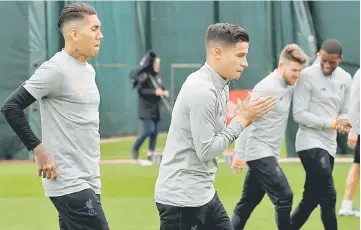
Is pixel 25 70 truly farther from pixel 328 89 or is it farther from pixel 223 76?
pixel 223 76

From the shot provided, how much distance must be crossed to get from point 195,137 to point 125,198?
5.78m

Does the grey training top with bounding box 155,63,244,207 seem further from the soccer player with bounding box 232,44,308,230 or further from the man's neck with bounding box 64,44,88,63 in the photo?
the soccer player with bounding box 232,44,308,230

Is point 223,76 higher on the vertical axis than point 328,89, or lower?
higher

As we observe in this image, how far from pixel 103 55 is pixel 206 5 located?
2524mm

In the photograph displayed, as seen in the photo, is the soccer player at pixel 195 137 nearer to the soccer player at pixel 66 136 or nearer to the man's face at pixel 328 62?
the soccer player at pixel 66 136

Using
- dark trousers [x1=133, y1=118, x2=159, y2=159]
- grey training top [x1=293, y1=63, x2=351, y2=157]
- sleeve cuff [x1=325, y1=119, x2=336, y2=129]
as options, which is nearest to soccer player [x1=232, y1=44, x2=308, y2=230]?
grey training top [x1=293, y1=63, x2=351, y2=157]

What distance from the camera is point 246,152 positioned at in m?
6.78

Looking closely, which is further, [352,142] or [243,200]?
[352,142]

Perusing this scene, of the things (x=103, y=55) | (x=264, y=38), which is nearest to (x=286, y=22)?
(x=264, y=38)

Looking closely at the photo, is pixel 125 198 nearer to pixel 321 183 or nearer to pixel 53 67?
pixel 321 183

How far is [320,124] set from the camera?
6875mm

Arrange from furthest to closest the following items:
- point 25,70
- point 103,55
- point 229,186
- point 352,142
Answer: point 103,55
point 25,70
point 229,186
point 352,142

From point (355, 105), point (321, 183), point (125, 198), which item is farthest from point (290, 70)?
point (125, 198)

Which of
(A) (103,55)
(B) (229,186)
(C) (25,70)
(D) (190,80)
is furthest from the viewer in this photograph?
(A) (103,55)
